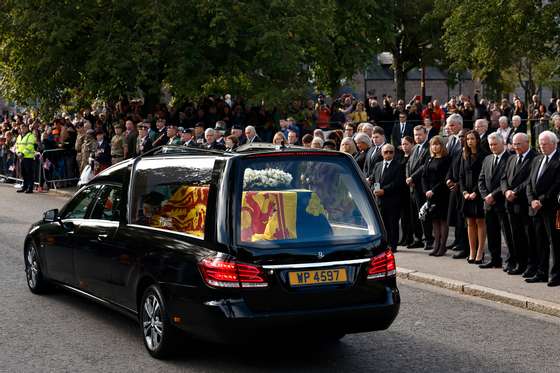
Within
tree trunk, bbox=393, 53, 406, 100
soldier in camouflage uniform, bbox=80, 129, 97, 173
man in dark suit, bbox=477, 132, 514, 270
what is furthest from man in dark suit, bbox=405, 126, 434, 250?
tree trunk, bbox=393, 53, 406, 100

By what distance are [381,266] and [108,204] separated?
2.92 m

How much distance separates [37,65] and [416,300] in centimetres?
1881

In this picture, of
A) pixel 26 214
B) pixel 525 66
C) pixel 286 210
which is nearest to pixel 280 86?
pixel 26 214

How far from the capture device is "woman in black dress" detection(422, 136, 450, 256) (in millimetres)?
13852

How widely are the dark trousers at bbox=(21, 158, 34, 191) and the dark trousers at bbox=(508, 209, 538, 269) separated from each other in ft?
58.2

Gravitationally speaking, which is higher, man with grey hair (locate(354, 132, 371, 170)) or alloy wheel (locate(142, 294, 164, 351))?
man with grey hair (locate(354, 132, 371, 170))

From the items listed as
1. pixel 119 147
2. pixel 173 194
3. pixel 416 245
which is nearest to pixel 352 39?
pixel 119 147

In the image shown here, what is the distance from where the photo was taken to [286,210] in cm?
755

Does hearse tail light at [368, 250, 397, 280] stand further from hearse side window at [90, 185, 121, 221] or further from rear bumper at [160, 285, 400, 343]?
hearse side window at [90, 185, 121, 221]

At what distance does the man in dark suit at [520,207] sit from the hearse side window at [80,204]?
5.22 m

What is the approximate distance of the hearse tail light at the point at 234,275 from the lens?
7211 mm

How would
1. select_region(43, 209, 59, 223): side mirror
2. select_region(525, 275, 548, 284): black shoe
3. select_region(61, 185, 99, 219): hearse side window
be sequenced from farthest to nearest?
select_region(525, 275, 548, 284): black shoe → select_region(43, 209, 59, 223): side mirror → select_region(61, 185, 99, 219): hearse side window

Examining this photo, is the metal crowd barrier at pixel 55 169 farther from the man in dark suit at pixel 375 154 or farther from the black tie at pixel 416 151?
the black tie at pixel 416 151

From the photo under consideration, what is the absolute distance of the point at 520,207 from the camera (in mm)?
11914
